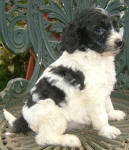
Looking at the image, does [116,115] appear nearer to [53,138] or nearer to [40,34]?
[53,138]

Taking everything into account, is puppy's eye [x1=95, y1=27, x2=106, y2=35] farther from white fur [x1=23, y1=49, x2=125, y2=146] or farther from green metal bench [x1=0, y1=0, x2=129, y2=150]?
green metal bench [x1=0, y1=0, x2=129, y2=150]

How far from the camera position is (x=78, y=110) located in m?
2.90

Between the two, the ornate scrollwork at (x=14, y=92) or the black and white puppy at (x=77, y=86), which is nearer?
the black and white puppy at (x=77, y=86)

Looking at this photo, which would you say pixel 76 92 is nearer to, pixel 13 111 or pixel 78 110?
pixel 78 110

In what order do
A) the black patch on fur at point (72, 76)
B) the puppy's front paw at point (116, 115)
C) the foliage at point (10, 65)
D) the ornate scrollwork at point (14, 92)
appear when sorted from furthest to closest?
the foliage at point (10, 65)
the ornate scrollwork at point (14, 92)
the puppy's front paw at point (116, 115)
the black patch on fur at point (72, 76)

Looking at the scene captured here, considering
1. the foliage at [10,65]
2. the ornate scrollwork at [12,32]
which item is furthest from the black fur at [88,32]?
the foliage at [10,65]

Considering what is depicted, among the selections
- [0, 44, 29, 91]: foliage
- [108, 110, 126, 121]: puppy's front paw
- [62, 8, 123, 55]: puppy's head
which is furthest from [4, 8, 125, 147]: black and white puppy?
[0, 44, 29, 91]: foliage

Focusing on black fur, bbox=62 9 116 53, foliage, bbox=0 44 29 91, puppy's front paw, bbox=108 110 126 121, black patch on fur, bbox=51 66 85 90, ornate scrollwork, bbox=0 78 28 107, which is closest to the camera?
black fur, bbox=62 9 116 53

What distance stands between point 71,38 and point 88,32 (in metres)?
0.18

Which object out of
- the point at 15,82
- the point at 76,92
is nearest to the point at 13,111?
the point at 15,82

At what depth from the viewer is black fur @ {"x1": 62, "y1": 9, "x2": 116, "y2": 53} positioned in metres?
2.75

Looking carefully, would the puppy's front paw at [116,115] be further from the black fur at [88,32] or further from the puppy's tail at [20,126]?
the puppy's tail at [20,126]

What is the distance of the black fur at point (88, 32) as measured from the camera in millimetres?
2747

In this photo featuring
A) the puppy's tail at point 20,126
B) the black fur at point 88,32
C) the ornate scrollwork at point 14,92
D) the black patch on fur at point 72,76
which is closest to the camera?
the black fur at point 88,32
